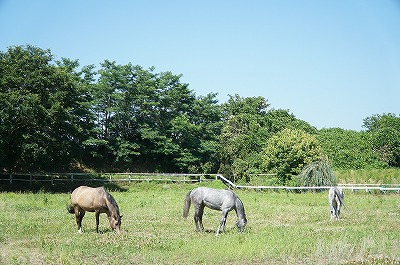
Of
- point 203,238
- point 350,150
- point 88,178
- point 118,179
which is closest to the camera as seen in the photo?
point 203,238

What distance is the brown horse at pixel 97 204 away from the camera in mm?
14967

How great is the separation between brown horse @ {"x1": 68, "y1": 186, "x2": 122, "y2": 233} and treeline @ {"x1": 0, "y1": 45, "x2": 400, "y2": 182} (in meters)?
16.8

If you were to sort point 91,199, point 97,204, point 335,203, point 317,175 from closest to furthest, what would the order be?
point 97,204 → point 91,199 → point 335,203 → point 317,175

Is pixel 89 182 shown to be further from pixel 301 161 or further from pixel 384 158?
pixel 384 158

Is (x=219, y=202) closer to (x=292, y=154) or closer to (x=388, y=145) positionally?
(x=292, y=154)

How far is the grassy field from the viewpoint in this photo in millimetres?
11102

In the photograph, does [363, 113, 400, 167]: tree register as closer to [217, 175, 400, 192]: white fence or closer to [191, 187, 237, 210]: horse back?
[217, 175, 400, 192]: white fence

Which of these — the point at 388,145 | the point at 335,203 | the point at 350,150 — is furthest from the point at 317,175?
the point at 388,145

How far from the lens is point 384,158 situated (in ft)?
181

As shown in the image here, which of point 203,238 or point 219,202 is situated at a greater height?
point 219,202

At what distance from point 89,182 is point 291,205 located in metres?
18.9

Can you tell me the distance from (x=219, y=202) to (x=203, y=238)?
1903mm

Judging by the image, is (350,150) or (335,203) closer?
(335,203)

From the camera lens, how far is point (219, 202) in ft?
51.2
